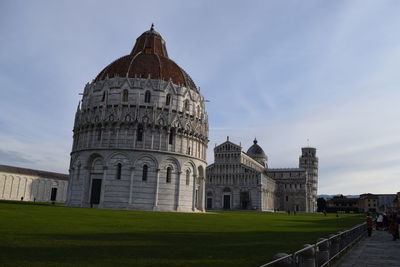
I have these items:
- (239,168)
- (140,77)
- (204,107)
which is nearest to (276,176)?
(239,168)

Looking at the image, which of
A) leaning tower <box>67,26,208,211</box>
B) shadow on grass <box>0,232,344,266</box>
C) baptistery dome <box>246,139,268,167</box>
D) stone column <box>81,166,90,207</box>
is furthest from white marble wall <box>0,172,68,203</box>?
shadow on grass <box>0,232,344,266</box>

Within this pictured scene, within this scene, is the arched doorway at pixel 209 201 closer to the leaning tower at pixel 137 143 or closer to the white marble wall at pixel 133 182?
the leaning tower at pixel 137 143

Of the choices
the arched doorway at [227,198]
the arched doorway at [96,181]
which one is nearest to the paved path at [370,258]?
the arched doorway at [96,181]

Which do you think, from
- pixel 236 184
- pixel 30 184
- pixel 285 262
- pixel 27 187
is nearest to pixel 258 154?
pixel 236 184

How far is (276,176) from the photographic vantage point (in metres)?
130

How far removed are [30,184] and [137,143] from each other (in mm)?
54469

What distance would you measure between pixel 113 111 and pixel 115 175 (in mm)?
8673

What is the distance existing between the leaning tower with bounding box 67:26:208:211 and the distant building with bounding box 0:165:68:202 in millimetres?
41541

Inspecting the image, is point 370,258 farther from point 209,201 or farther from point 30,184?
point 209,201

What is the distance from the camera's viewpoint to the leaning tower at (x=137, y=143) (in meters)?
45.2

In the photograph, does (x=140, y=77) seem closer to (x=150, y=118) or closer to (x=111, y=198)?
(x=150, y=118)

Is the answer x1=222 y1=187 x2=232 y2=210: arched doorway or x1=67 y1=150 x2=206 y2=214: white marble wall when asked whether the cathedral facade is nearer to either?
x1=222 y1=187 x2=232 y2=210: arched doorway

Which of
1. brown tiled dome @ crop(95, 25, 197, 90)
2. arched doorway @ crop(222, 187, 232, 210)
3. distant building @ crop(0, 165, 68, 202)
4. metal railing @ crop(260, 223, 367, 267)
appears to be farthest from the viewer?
arched doorway @ crop(222, 187, 232, 210)

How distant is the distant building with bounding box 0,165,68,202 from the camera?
269 ft
